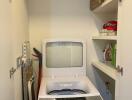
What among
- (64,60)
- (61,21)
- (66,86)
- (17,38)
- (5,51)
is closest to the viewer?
(5,51)

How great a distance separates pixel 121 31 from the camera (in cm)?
160

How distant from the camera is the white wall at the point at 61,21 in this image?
2617 millimetres

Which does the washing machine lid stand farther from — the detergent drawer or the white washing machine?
the detergent drawer

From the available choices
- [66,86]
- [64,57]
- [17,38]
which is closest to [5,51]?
[17,38]

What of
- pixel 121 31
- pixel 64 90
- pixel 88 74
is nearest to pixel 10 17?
pixel 121 31

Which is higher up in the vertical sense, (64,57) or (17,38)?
(17,38)

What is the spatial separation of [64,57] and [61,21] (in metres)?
0.54

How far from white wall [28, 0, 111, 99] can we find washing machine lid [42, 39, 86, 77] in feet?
0.74

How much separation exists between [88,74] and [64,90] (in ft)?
2.28

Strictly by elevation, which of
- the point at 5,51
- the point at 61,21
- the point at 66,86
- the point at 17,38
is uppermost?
the point at 61,21

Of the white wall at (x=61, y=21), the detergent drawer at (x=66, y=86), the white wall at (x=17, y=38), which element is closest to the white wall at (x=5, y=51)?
the white wall at (x=17, y=38)

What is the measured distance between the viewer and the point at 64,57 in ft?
8.14

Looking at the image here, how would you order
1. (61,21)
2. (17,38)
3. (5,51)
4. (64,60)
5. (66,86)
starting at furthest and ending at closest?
(61,21)
(64,60)
(66,86)
(17,38)
(5,51)

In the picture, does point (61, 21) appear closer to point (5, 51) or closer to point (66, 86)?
point (66, 86)
